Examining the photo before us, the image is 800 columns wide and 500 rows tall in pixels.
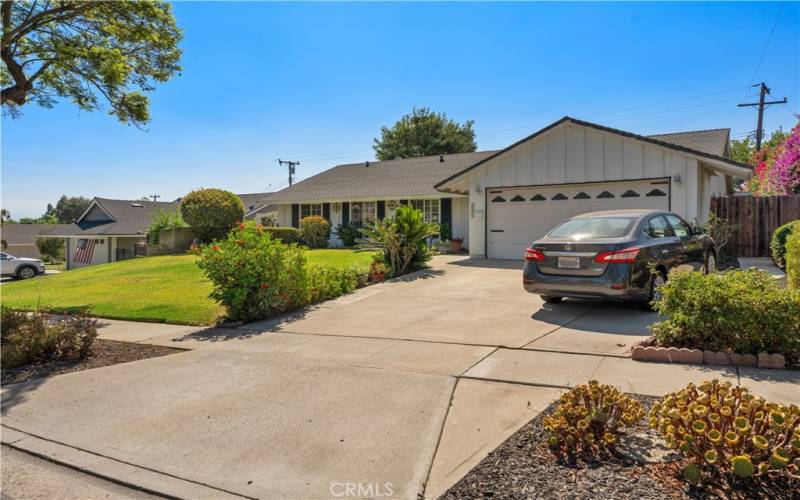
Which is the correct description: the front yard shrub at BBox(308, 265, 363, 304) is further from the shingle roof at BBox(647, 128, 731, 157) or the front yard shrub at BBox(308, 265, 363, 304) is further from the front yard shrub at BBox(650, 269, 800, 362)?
the shingle roof at BBox(647, 128, 731, 157)

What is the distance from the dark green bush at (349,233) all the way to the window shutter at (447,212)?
432cm

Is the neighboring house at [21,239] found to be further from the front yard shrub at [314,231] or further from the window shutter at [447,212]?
the window shutter at [447,212]

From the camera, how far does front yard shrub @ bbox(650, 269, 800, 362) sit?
15.0 feet

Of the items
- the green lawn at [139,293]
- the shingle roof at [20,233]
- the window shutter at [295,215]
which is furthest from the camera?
the shingle roof at [20,233]

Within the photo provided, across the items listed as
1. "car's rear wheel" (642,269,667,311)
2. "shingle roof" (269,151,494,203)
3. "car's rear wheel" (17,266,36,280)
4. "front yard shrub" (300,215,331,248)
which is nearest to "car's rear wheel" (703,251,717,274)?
"car's rear wheel" (642,269,667,311)

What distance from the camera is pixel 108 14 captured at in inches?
431

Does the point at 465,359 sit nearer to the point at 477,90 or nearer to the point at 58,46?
the point at 58,46

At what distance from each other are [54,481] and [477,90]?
17177mm

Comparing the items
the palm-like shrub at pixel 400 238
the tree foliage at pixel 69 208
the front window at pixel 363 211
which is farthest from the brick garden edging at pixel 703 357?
the tree foliage at pixel 69 208

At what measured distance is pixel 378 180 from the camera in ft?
81.1

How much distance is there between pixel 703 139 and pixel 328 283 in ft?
49.1

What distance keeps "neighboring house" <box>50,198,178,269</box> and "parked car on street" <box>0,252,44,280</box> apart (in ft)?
22.7

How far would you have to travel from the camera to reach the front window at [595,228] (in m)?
7.36

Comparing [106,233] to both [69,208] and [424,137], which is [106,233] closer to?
[424,137]
